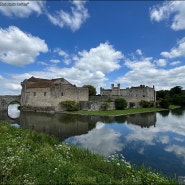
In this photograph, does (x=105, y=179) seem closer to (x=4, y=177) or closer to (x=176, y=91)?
(x=4, y=177)

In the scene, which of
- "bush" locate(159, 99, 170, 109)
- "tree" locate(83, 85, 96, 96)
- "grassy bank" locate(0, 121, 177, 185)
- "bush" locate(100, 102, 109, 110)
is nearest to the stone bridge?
"bush" locate(100, 102, 109, 110)

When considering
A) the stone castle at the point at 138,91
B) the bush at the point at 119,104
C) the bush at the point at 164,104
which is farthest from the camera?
the stone castle at the point at 138,91

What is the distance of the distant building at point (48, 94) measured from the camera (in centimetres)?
3795

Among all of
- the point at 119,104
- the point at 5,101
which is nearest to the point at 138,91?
the point at 119,104

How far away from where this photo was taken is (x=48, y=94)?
38281mm

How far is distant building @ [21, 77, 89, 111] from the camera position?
37.9 m

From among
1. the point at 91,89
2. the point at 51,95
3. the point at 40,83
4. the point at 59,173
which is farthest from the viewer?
the point at 91,89

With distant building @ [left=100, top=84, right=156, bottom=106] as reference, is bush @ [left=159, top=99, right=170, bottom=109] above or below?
below

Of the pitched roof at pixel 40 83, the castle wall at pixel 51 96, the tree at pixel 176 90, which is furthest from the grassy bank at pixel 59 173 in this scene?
the tree at pixel 176 90

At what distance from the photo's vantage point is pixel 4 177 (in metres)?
5.05

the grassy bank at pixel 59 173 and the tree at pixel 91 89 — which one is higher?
the tree at pixel 91 89

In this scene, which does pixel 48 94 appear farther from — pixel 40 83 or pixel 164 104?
pixel 164 104

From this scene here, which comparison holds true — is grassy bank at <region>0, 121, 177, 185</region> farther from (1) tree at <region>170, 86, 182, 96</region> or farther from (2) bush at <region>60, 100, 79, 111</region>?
(1) tree at <region>170, 86, 182, 96</region>

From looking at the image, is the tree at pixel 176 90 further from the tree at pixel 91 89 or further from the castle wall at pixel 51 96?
the castle wall at pixel 51 96
